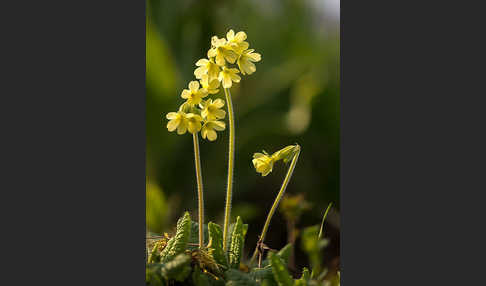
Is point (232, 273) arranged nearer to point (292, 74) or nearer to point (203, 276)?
point (203, 276)

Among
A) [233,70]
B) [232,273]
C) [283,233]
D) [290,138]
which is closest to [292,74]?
[290,138]

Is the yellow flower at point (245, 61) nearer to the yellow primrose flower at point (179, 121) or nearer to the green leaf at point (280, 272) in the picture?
the yellow primrose flower at point (179, 121)

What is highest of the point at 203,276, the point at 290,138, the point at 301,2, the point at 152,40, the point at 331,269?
the point at 301,2

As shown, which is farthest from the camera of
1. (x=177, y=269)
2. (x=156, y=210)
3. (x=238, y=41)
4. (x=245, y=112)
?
(x=245, y=112)

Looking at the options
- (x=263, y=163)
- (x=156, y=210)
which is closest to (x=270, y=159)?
(x=263, y=163)

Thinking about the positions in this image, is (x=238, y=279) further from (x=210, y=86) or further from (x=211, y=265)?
(x=210, y=86)

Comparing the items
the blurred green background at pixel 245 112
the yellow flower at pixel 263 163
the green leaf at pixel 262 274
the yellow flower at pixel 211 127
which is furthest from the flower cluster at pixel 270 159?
the blurred green background at pixel 245 112
